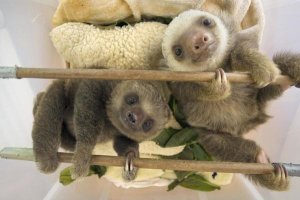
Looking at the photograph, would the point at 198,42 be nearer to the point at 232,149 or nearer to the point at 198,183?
the point at 232,149

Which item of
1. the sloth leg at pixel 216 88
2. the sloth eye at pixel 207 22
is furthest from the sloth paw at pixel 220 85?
the sloth eye at pixel 207 22

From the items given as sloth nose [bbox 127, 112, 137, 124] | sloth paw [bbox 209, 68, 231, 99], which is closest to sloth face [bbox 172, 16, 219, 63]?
sloth paw [bbox 209, 68, 231, 99]

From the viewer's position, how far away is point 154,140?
151 cm

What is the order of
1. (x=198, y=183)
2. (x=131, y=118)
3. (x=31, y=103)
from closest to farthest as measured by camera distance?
(x=131, y=118) → (x=198, y=183) → (x=31, y=103)

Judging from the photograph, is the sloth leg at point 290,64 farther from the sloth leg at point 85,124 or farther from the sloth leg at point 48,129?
the sloth leg at point 48,129

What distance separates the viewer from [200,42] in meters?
1.30

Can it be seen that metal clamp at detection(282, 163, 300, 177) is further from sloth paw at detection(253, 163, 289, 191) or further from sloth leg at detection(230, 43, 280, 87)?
sloth leg at detection(230, 43, 280, 87)

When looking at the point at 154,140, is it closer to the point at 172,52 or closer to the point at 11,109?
the point at 172,52

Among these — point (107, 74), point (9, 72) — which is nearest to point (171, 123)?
point (107, 74)

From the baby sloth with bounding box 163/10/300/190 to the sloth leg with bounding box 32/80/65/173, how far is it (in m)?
0.38

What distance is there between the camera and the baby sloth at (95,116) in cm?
132

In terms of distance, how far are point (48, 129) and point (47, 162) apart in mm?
103

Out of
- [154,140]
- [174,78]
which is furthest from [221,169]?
[154,140]

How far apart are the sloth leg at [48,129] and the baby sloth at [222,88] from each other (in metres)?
0.38
